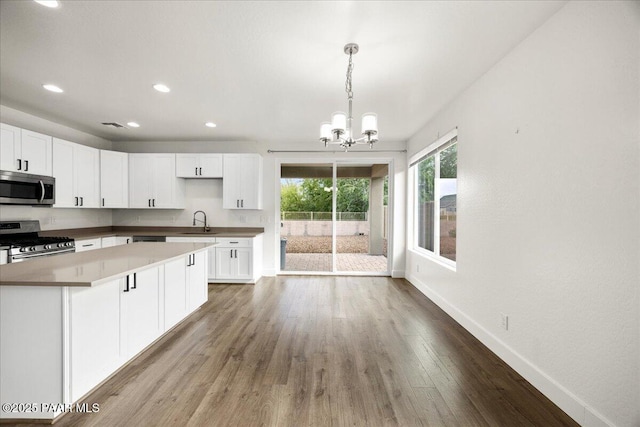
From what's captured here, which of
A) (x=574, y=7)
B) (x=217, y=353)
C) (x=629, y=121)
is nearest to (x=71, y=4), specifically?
(x=217, y=353)

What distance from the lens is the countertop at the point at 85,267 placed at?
1.68m

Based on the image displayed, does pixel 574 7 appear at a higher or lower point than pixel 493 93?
higher

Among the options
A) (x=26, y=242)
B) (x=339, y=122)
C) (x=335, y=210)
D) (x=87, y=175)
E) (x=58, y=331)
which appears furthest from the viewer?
(x=335, y=210)

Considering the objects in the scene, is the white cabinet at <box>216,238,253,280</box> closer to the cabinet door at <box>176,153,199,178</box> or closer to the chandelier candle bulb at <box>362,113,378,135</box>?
the cabinet door at <box>176,153,199,178</box>

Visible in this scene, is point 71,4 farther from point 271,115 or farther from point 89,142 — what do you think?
point 89,142

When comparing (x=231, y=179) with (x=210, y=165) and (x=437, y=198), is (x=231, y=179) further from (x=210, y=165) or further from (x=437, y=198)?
(x=437, y=198)

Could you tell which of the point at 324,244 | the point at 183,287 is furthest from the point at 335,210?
the point at 183,287

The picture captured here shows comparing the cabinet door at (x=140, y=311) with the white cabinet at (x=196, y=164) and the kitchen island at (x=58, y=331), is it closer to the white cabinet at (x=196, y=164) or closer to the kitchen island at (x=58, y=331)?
the kitchen island at (x=58, y=331)

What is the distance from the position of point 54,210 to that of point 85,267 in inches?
137

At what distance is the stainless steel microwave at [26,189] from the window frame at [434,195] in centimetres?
531

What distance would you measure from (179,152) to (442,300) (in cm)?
525

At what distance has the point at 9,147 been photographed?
136 inches

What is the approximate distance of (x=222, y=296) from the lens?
4273 millimetres

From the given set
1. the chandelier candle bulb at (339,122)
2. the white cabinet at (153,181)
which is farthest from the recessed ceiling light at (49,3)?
the white cabinet at (153,181)
